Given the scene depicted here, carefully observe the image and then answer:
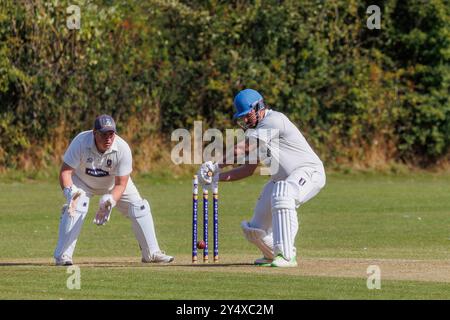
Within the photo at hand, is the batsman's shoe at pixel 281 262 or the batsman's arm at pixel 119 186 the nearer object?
the batsman's shoe at pixel 281 262

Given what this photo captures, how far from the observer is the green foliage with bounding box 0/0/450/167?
28484 mm

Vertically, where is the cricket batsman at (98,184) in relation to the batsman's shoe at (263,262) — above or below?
above

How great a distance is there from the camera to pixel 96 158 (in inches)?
517

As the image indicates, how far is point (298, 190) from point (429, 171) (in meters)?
21.2

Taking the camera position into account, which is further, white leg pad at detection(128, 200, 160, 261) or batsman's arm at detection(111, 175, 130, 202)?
white leg pad at detection(128, 200, 160, 261)

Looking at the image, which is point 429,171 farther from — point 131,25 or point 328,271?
point 328,271

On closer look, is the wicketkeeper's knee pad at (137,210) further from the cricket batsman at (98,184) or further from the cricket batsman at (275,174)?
the cricket batsman at (275,174)

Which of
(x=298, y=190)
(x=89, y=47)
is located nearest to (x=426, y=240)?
(x=298, y=190)

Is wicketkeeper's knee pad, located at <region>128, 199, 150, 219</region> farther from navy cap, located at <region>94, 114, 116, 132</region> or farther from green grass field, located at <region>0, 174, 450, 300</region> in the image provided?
navy cap, located at <region>94, 114, 116, 132</region>

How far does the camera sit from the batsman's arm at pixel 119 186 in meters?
12.8

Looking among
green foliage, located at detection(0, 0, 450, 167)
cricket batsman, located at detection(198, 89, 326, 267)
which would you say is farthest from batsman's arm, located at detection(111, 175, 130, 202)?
green foliage, located at detection(0, 0, 450, 167)

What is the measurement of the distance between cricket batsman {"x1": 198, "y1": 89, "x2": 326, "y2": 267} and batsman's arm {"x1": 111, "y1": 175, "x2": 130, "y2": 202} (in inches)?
40.8

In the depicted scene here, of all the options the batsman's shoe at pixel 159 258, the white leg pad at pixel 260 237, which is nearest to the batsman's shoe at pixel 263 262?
the white leg pad at pixel 260 237

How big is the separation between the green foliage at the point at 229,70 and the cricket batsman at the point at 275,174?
53.2 feet
